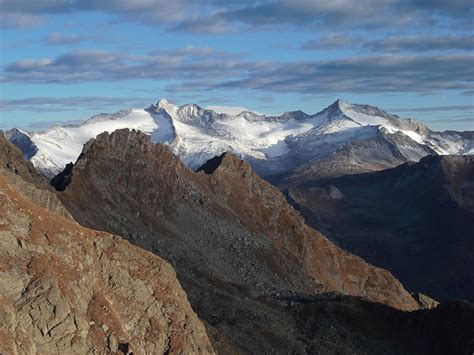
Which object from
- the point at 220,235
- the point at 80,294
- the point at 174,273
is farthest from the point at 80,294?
the point at 220,235

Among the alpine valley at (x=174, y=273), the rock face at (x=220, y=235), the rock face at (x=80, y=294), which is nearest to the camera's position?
the rock face at (x=80, y=294)

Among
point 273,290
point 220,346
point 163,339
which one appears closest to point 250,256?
point 273,290

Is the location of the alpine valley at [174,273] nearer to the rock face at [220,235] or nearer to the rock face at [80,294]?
the rock face at [80,294]

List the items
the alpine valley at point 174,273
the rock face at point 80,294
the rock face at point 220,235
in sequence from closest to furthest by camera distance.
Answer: the rock face at point 80,294
the alpine valley at point 174,273
the rock face at point 220,235

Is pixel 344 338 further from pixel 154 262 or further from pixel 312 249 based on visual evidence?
pixel 312 249

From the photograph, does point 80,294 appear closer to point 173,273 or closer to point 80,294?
point 80,294

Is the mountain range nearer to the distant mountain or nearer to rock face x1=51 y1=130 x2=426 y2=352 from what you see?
the distant mountain

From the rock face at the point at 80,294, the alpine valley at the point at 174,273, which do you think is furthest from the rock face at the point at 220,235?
the rock face at the point at 80,294
